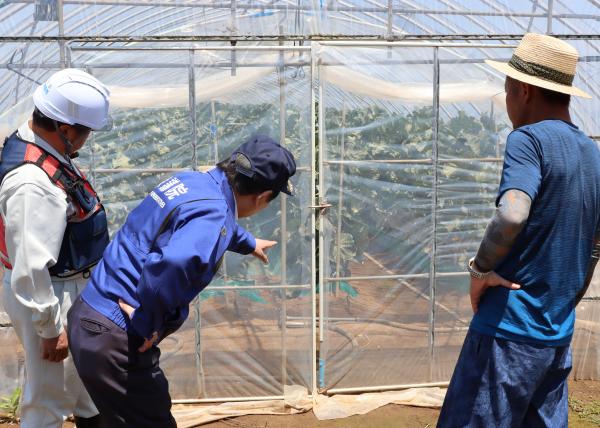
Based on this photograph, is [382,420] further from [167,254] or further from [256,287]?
[167,254]

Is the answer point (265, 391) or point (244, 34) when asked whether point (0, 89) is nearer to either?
point (244, 34)

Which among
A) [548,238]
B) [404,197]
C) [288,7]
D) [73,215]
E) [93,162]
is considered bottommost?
[404,197]

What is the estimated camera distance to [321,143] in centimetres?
431

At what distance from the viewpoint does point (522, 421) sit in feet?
7.57

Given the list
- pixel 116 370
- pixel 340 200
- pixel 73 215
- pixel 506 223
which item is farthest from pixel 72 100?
pixel 340 200

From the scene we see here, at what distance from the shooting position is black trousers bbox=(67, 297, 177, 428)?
2.20 metres

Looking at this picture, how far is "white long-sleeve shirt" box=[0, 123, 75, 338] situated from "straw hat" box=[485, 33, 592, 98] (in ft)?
5.85

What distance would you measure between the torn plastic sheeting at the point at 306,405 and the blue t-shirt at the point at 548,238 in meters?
2.29

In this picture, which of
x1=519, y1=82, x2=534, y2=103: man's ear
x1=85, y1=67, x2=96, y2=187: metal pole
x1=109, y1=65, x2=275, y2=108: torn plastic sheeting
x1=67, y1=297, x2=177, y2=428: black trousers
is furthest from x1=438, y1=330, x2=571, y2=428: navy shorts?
x1=85, y1=67, x2=96, y2=187: metal pole

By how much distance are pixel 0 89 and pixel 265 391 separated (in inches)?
111

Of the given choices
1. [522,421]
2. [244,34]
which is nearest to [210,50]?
[244,34]

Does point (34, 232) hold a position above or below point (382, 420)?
above

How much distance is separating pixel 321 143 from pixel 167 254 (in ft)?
8.08

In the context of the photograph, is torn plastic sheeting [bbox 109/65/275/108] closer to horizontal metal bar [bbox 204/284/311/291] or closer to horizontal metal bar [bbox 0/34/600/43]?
horizontal metal bar [bbox 0/34/600/43]
